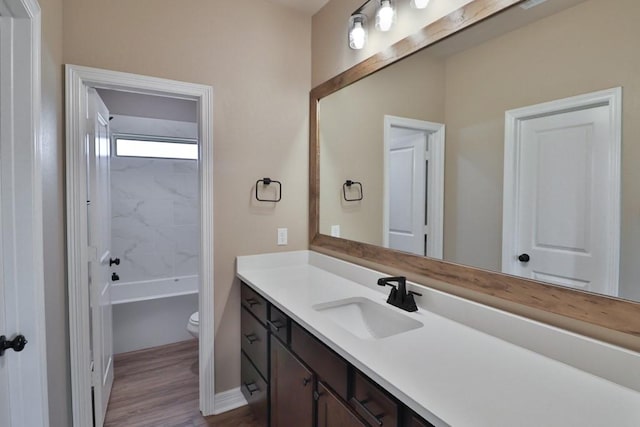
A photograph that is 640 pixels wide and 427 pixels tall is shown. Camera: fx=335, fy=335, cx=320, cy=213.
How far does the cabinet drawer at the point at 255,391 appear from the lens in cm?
179

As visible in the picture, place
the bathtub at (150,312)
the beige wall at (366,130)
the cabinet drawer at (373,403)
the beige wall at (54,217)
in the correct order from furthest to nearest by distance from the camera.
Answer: the bathtub at (150,312) → the beige wall at (366,130) → the beige wall at (54,217) → the cabinet drawer at (373,403)

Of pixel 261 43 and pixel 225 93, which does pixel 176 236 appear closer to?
pixel 225 93

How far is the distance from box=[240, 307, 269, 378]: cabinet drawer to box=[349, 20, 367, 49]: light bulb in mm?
1646

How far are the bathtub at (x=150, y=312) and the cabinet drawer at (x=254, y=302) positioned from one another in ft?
4.43

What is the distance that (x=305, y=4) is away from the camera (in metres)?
2.24

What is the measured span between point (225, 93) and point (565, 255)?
1.95 meters

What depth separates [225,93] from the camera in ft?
6.93

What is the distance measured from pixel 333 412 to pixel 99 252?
1.63 metres

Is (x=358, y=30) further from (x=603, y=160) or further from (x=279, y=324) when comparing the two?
(x=279, y=324)

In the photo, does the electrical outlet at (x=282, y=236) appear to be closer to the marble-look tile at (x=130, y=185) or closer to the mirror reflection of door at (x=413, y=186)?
the mirror reflection of door at (x=413, y=186)

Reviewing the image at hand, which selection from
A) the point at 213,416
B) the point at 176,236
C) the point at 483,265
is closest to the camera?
the point at 483,265

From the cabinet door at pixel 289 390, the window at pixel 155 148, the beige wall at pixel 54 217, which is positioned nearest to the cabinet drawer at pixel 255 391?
the cabinet door at pixel 289 390

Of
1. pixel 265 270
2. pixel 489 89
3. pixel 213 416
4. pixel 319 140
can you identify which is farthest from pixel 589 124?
pixel 213 416

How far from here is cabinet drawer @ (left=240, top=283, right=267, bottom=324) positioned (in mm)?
1809
